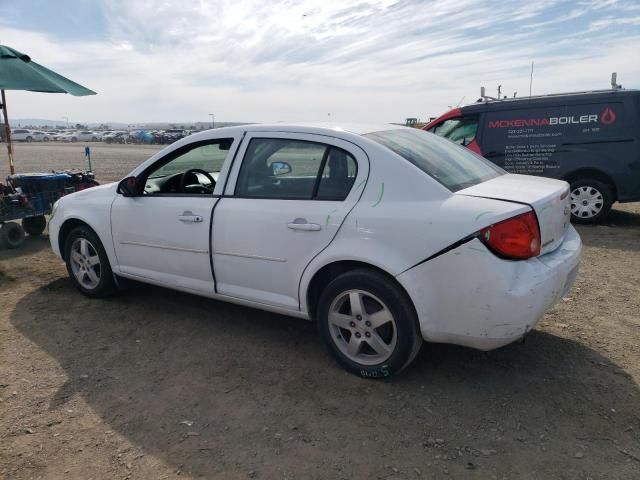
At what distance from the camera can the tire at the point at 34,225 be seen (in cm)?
748

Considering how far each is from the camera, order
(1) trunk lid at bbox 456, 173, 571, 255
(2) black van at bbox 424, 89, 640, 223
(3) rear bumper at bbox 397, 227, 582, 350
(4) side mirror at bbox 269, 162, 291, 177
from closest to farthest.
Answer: (3) rear bumper at bbox 397, 227, 582, 350 → (1) trunk lid at bbox 456, 173, 571, 255 → (4) side mirror at bbox 269, 162, 291, 177 → (2) black van at bbox 424, 89, 640, 223

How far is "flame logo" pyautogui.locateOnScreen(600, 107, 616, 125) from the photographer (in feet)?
24.1

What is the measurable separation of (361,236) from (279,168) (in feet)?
2.98

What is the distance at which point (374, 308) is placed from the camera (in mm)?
3102

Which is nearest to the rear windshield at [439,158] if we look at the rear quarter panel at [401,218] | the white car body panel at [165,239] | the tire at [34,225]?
the rear quarter panel at [401,218]

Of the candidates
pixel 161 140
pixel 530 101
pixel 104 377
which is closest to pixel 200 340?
pixel 104 377

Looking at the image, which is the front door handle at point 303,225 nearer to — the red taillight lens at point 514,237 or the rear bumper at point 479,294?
the rear bumper at point 479,294

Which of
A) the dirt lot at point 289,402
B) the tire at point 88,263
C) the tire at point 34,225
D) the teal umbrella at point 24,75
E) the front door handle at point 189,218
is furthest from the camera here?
the tire at point 34,225

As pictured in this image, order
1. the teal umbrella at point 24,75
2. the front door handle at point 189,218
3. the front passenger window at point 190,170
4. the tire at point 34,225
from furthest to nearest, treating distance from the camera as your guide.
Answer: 1. the tire at point 34,225
2. the teal umbrella at point 24,75
3. the front passenger window at point 190,170
4. the front door handle at point 189,218

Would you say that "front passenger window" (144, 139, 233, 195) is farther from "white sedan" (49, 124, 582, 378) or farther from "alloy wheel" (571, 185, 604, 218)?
"alloy wheel" (571, 185, 604, 218)

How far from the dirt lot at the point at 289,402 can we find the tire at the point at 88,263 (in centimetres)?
35

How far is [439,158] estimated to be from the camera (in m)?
3.34

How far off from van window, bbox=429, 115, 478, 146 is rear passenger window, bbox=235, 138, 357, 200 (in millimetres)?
5640

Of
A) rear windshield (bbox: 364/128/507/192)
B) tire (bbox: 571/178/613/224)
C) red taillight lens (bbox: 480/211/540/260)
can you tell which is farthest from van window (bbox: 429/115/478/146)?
red taillight lens (bbox: 480/211/540/260)
